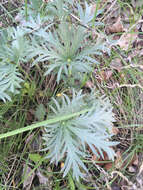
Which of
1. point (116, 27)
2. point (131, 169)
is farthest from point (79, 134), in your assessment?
point (116, 27)

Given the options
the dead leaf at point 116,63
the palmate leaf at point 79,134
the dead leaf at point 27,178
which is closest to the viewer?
the palmate leaf at point 79,134

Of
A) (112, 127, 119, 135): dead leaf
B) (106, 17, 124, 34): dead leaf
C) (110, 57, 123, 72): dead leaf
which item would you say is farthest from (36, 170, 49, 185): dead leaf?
(106, 17, 124, 34): dead leaf

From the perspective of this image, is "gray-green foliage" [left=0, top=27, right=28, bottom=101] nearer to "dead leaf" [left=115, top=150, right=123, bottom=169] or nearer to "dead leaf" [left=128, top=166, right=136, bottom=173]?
"dead leaf" [left=115, top=150, right=123, bottom=169]

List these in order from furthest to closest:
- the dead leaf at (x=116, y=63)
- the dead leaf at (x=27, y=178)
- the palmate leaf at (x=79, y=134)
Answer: the dead leaf at (x=116, y=63), the dead leaf at (x=27, y=178), the palmate leaf at (x=79, y=134)

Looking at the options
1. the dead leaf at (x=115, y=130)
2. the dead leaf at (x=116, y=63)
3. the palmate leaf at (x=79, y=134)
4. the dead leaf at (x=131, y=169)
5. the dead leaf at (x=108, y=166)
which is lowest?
the dead leaf at (x=131, y=169)

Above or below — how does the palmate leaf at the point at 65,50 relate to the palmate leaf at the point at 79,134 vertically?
above

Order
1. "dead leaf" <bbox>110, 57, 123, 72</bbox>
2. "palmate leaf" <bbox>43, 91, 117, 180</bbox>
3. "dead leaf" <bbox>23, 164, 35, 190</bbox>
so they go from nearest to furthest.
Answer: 1. "palmate leaf" <bbox>43, 91, 117, 180</bbox>
2. "dead leaf" <bbox>23, 164, 35, 190</bbox>
3. "dead leaf" <bbox>110, 57, 123, 72</bbox>

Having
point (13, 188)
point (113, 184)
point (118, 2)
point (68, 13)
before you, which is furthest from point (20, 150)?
point (118, 2)

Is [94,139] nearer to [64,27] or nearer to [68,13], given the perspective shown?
[64,27]

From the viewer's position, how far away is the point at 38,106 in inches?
50.2

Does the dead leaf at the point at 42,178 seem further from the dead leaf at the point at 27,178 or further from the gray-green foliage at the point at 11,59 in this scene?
the gray-green foliage at the point at 11,59

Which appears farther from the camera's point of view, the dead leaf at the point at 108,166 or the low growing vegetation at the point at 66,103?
the dead leaf at the point at 108,166

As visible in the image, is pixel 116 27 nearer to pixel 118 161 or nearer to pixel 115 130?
pixel 115 130

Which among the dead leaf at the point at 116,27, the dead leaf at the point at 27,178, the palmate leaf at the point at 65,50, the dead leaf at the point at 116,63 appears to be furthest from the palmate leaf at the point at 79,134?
the dead leaf at the point at 116,27
